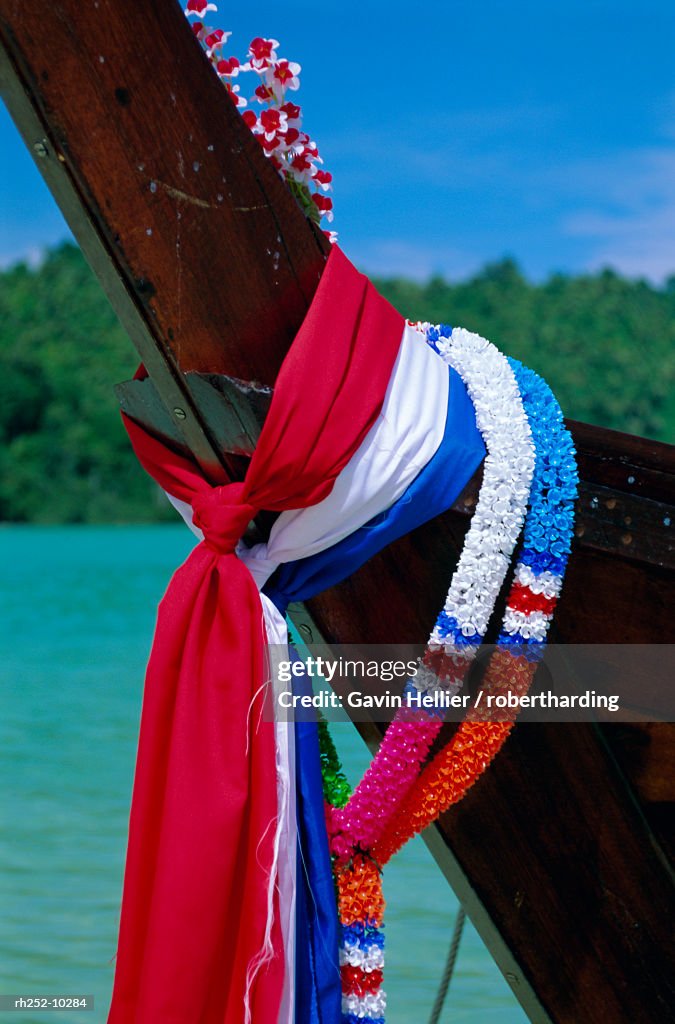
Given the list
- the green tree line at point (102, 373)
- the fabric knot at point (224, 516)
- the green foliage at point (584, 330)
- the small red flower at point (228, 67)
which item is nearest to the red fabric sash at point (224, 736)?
the fabric knot at point (224, 516)

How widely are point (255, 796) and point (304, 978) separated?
299 mm

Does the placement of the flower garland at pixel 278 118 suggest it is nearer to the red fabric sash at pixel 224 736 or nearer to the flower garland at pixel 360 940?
the red fabric sash at pixel 224 736

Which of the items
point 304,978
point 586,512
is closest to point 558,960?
point 304,978

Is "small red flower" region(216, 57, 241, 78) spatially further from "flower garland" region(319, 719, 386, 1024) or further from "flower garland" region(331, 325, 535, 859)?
"flower garland" region(319, 719, 386, 1024)

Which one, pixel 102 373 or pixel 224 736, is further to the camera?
pixel 102 373

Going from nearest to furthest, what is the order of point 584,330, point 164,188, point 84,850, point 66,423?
point 164,188, point 84,850, point 66,423, point 584,330

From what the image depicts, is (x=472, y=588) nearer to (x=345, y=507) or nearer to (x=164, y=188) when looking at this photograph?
(x=345, y=507)

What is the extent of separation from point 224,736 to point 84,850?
5.75 metres

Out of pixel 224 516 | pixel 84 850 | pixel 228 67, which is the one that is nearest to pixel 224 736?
pixel 224 516

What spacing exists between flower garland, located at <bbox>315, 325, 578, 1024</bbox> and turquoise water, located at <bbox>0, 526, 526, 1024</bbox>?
1.85ft

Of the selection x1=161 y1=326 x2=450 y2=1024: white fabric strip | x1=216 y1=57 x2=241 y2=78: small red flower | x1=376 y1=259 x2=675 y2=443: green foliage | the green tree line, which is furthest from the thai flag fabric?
x1=376 y1=259 x2=675 y2=443: green foliage

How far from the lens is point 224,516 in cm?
168

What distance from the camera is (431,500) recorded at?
1.76 meters

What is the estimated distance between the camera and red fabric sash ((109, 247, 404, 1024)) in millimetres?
1620
